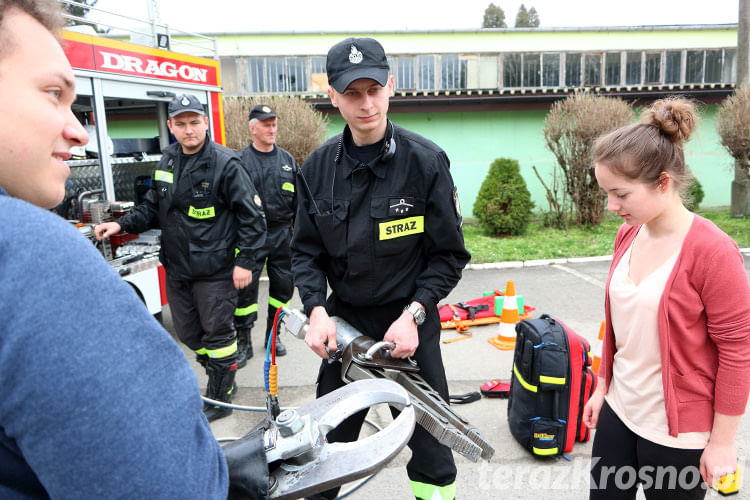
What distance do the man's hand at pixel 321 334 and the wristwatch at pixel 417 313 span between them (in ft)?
1.15

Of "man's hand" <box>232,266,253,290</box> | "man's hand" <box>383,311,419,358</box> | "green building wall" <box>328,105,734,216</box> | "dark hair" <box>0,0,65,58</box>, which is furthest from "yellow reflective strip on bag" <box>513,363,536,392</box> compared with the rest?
"green building wall" <box>328,105,734,216</box>

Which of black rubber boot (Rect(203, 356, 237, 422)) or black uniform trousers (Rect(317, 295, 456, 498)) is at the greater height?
black uniform trousers (Rect(317, 295, 456, 498))

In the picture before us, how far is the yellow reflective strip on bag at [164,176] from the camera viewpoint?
13.1 ft

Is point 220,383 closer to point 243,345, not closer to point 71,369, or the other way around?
point 243,345

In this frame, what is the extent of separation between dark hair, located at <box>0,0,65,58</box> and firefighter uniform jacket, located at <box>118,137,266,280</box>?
10.4 ft

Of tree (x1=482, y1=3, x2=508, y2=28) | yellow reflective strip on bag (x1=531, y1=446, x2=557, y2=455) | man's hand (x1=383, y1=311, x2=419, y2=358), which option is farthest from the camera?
tree (x1=482, y1=3, x2=508, y2=28)

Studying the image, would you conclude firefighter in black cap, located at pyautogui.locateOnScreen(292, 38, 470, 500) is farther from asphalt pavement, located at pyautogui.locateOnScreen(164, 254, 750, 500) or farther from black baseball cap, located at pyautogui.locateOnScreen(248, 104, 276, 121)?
black baseball cap, located at pyautogui.locateOnScreen(248, 104, 276, 121)

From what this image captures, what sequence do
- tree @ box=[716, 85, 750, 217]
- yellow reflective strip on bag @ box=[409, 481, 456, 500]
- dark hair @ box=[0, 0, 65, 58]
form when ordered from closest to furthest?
dark hair @ box=[0, 0, 65, 58]
yellow reflective strip on bag @ box=[409, 481, 456, 500]
tree @ box=[716, 85, 750, 217]

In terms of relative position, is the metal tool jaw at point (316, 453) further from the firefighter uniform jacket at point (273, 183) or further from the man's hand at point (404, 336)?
the firefighter uniform jacket at point (273, 183)

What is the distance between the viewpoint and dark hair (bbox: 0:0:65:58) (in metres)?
0.74

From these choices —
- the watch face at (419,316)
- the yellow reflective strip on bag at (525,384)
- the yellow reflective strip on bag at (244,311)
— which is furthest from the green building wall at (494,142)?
the watch face at (419,316)

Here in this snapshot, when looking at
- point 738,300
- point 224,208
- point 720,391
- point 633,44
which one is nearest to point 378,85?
point 738,300

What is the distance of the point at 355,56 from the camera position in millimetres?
2250

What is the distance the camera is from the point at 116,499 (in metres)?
0.66
